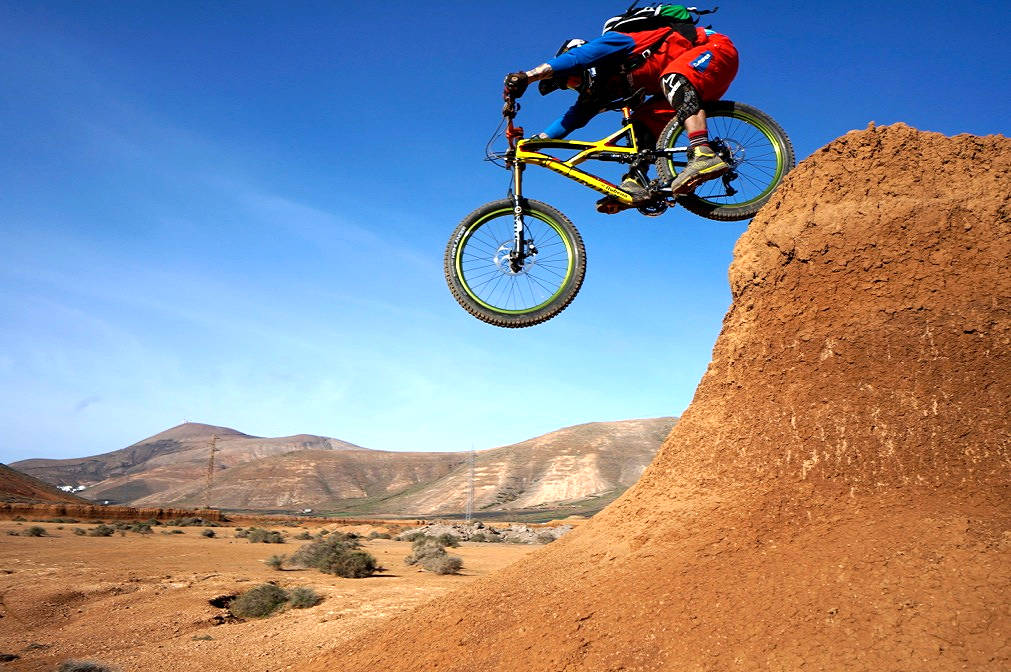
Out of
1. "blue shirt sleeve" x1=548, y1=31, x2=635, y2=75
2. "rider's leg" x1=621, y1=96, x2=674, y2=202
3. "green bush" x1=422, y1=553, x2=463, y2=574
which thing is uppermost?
"blue shirt sleeve" x1=548, y1=31, x2=635, y2=75

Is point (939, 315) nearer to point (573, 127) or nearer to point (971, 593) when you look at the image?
point (971, 593)

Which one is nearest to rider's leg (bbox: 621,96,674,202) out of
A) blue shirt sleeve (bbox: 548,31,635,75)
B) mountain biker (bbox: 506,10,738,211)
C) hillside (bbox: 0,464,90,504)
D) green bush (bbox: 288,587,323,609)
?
mountain biker (bbox: 506,10,738,211)

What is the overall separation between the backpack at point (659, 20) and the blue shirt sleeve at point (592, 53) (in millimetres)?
148

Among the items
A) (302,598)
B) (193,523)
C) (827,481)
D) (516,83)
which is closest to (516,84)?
(516,83)

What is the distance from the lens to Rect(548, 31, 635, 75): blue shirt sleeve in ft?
18.9

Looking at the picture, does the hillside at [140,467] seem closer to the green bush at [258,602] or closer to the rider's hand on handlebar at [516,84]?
the green bush at [258,602]

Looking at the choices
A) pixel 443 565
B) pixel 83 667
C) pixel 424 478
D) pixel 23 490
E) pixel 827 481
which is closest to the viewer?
pixel 827 481

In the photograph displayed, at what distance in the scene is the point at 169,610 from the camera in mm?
13562

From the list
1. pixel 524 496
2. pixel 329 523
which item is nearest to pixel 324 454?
pixel 524 496

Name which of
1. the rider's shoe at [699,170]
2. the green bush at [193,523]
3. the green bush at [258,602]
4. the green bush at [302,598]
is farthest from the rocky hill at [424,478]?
the rider's shoe at [699,170]

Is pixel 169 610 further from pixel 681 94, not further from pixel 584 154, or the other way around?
pixel 681 94

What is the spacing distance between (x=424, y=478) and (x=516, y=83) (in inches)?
4710

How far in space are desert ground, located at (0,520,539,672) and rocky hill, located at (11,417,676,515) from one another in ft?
189

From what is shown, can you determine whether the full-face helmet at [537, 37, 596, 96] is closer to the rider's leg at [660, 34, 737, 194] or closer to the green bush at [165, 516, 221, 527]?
the rider's leg at [660, 34, 737, 194]
